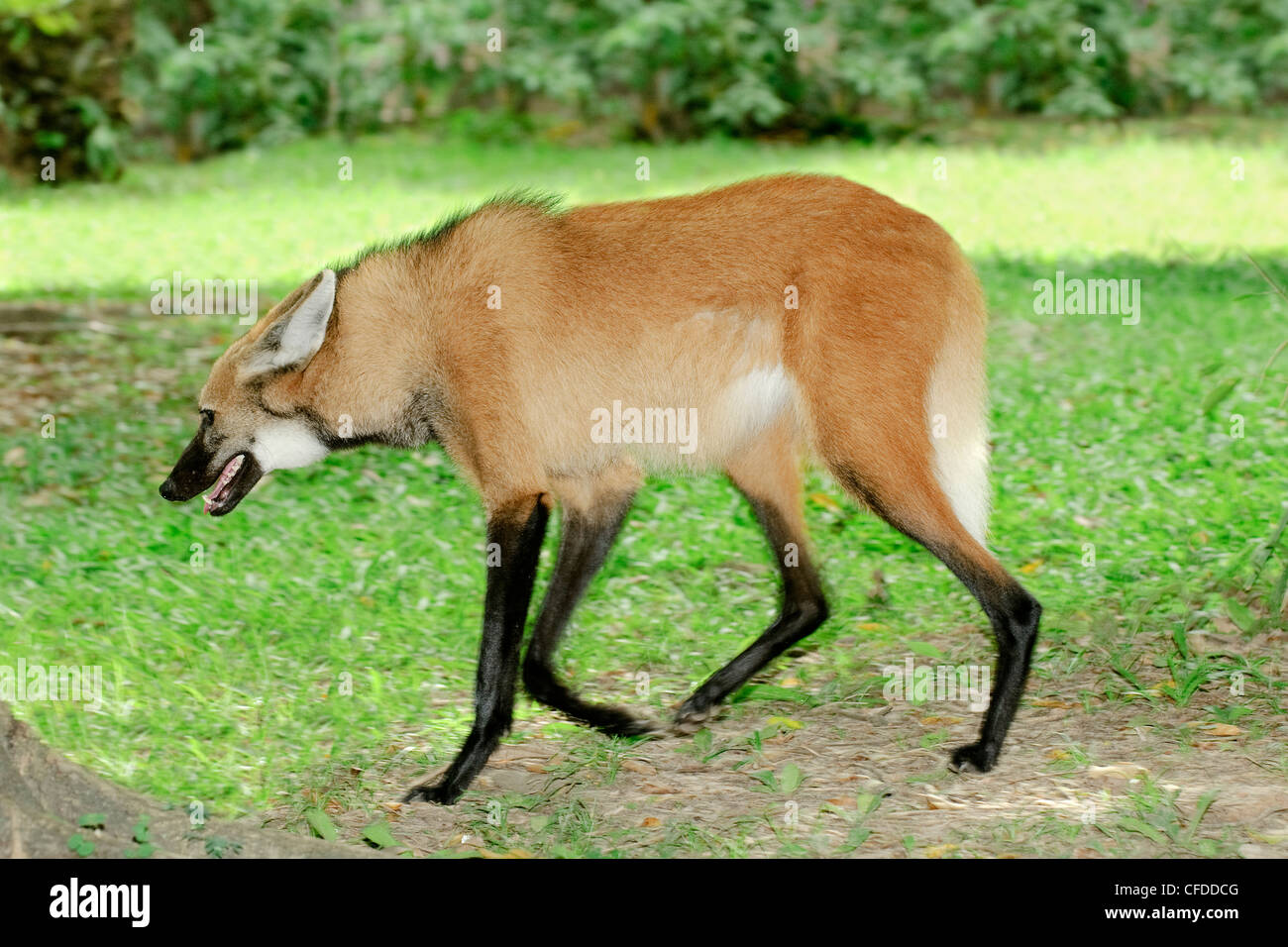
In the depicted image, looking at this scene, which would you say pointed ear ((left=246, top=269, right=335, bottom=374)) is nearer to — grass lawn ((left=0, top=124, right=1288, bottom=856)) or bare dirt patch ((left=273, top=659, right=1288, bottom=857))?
grass lawn ((left=0, top=124, right=1288, bottom=856))

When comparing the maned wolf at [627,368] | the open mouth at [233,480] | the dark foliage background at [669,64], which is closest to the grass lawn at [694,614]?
the maned wolf at [627,368]

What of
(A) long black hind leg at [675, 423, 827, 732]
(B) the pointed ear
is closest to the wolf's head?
(B) the pointed ear

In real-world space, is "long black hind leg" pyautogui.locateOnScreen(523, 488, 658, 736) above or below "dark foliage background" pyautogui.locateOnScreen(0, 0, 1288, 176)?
below

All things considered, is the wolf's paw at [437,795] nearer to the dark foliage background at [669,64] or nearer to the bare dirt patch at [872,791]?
the bare dirt patch at [872,791]

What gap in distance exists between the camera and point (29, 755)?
2.76 m

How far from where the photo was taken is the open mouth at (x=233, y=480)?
11.3 feet

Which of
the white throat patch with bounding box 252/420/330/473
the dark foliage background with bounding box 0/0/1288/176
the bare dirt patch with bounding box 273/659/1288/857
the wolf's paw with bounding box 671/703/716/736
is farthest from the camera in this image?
the dark foliage background with bounding box 0/0/1288/176

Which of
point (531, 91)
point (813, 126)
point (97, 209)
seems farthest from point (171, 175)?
point (813, 126)

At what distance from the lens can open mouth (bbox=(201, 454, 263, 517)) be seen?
11.3 feet

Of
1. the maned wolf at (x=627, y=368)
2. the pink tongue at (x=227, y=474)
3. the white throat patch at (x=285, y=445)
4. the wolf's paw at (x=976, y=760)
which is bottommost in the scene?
the wolf's paw at (x=976, y=760)

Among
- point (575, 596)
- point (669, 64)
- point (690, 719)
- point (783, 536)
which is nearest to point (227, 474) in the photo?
point (575, 596)

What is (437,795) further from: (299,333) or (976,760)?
(976,760)

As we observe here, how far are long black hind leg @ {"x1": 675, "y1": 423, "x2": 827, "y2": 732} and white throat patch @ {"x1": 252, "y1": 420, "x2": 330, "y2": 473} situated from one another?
1129mm

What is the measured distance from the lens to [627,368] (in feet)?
10.8
